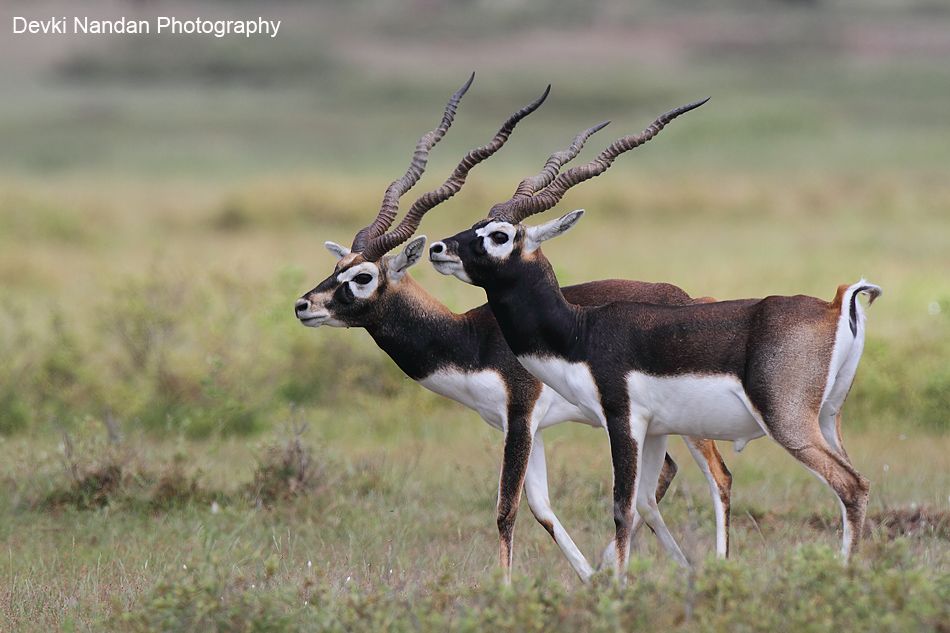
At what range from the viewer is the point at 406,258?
23.6 feet

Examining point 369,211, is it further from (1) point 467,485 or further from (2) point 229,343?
(1) point 467,485

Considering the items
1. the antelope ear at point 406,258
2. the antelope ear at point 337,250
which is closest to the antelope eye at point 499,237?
the antelope ear at point 406,258

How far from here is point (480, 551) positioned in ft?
26.0

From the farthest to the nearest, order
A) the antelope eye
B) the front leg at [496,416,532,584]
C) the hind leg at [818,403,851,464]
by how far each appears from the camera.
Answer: the front leg at [496,416,532,584] < the hind leg at [818,403,851,464] < the antelope eye

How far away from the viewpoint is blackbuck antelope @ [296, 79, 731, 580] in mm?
7059

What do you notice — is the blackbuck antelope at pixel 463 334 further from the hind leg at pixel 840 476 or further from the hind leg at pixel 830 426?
the hind leg at pixel 840 476

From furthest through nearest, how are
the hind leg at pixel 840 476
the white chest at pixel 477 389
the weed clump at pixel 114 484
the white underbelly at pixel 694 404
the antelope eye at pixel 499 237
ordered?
the weed clump at pixel 114 484 → the white chest at pixel 477 389 → the antelope eye at pixel 499 237 → the white underbelly at pixel 694 404 → the hind leg at pixel 840 476

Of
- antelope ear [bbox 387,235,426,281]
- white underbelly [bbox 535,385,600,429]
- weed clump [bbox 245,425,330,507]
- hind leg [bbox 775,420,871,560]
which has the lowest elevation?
weed clump [bbox 245,425,330,507]

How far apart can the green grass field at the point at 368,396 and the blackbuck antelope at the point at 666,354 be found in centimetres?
49

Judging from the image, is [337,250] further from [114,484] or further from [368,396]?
[368,396]

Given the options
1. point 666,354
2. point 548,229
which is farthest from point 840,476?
point 548,229

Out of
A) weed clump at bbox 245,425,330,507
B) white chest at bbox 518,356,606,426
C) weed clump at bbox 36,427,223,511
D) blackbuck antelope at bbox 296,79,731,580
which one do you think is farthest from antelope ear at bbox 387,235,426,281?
weed clump at bbox 36,427,223,511

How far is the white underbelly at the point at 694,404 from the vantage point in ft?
21.0

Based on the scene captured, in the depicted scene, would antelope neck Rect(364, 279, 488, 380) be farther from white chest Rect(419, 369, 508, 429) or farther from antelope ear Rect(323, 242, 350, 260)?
antelope ear Rect(323, 242, 350, 260)
